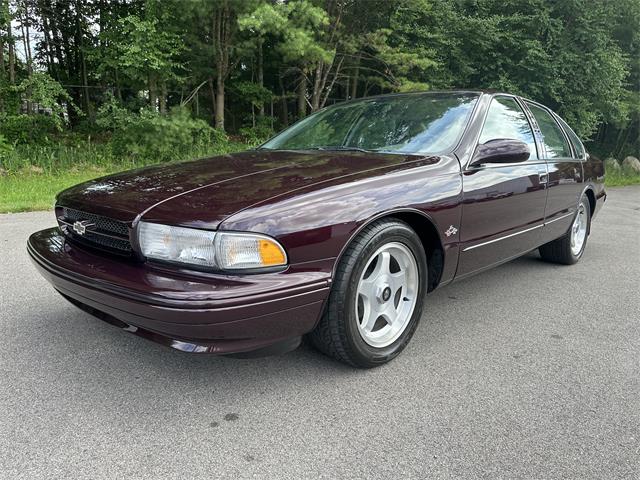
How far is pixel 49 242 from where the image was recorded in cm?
261

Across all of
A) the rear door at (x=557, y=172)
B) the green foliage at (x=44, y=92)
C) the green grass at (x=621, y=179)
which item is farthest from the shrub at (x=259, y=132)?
the rear door at (x=557, y=172)

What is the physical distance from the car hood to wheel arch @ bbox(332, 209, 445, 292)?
23cm

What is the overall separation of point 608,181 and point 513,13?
20.6 feet

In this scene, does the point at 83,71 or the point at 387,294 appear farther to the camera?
the point at 83,71

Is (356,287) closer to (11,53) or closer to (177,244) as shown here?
(177,244)

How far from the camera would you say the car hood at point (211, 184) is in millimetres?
2043

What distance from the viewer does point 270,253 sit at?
77.9 inches

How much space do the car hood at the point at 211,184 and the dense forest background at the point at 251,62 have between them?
847 centimetres

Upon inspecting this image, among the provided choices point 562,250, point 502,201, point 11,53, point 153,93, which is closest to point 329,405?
point 502,201

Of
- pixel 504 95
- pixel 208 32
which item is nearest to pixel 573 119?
pixel 208 32

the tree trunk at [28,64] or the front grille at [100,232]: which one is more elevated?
the tree trunk at [28,64]

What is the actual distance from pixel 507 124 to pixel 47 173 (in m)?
8.83

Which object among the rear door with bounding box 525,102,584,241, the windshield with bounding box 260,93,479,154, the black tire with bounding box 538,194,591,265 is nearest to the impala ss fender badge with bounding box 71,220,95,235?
the windshield with bounding box 260,93,479,154

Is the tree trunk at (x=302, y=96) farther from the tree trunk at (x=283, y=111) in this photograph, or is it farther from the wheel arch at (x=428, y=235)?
the wheel arch at (x=428, y=235)
